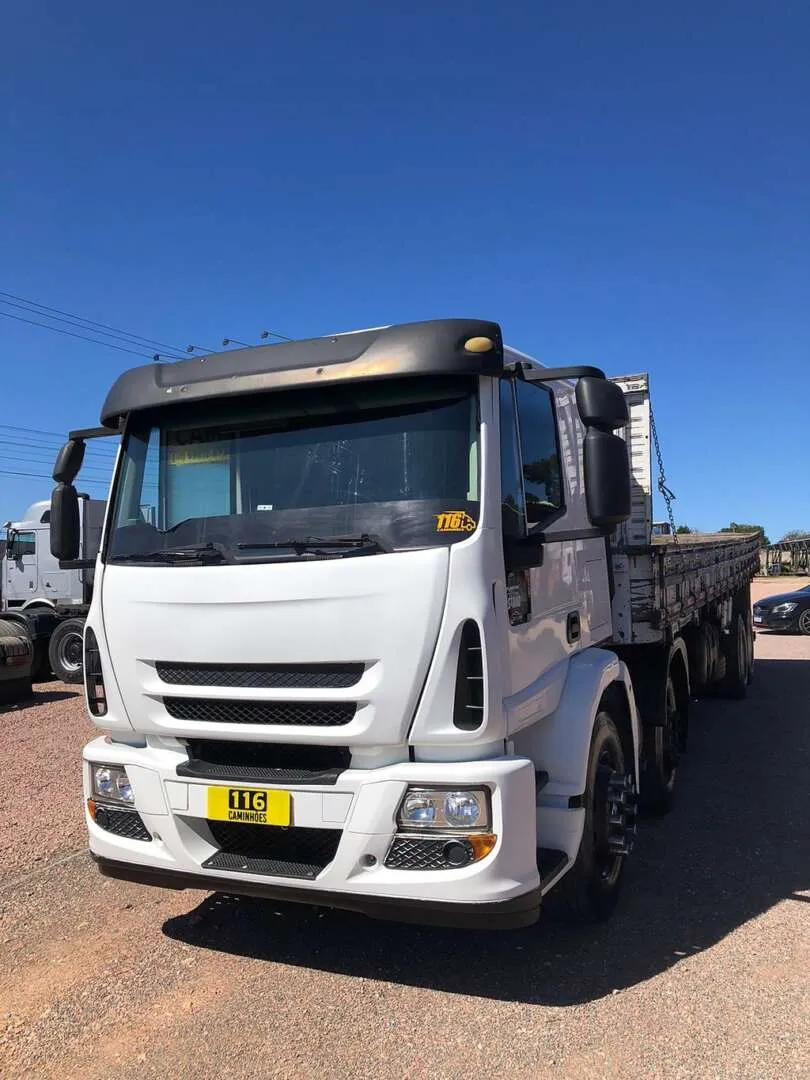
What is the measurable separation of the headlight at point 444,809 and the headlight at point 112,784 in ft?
4.16

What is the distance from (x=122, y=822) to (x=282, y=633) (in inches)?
47.9

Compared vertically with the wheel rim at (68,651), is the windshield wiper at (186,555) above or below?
above

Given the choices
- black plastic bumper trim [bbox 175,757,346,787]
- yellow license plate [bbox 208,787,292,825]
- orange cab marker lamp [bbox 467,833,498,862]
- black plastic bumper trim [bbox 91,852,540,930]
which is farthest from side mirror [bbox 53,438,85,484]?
Result: orange cab marker lamp [bbox 467,833,498,862]

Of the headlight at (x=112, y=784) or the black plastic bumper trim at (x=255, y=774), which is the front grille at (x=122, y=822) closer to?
the headlight at (x=112, y=784)

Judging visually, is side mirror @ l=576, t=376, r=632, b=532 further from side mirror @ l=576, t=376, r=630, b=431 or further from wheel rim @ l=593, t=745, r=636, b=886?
wheel rim @ l=593, t=745, r=636, b=886

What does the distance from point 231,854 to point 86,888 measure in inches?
67.4

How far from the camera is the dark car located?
19125 millimetres

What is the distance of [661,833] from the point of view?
535 centimetres

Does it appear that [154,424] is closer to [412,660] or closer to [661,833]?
[412,660]

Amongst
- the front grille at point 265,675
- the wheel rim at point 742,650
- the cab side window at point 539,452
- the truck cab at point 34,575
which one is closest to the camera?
the front grille at point 265,675

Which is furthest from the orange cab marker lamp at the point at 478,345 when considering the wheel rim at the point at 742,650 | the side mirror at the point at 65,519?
the wheel rim at the point at 742,650

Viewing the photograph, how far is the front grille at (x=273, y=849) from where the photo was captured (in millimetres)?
3234

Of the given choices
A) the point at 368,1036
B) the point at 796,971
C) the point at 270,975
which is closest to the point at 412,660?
the point at 368,1036

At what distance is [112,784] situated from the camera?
3.63 m
